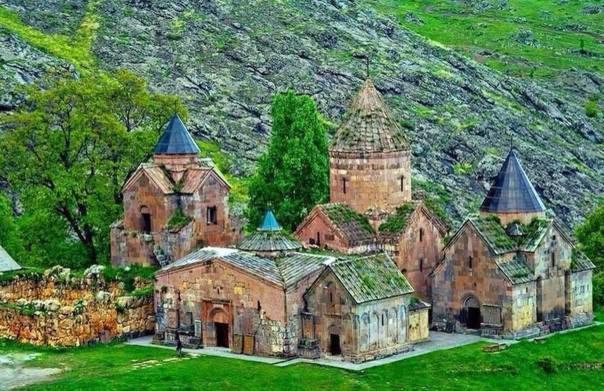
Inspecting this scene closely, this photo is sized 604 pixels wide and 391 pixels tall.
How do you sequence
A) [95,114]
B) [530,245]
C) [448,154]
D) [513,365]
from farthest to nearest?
1. [448,154]
2. [95,114]
3. [530,245]
4. [513,365]

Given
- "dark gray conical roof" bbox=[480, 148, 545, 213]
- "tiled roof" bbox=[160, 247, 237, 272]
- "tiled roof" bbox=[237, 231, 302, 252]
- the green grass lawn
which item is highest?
"dark gray conical roof" bbox=[480, 148, 545, 213]

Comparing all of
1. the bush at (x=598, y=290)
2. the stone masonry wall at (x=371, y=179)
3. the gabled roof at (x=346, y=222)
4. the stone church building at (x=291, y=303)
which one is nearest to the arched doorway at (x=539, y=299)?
the stone church building at (x=291, y=303)

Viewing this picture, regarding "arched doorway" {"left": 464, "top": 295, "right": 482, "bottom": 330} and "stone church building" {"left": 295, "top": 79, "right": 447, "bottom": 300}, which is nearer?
"arched doorway" {"left": 464, "top": 295, "right": 482, "bottom": 330}

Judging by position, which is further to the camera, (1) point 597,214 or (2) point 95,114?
(1) point 597,214

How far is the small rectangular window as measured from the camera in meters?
74.9

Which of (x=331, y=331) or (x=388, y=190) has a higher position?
(x=388, y=190)

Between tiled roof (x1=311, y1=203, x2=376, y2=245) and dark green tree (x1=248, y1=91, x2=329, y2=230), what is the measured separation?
1066 centimetres

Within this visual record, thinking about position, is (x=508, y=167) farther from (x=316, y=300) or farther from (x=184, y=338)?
(x=184, y=338)

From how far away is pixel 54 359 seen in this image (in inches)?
2473

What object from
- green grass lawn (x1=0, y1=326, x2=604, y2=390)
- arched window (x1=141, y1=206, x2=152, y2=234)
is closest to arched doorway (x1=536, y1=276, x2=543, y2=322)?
green grass lawn (x1=0, y1=326, x2=604, y2=390)

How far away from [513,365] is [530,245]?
738cm

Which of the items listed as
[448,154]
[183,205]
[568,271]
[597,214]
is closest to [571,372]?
[568,271]

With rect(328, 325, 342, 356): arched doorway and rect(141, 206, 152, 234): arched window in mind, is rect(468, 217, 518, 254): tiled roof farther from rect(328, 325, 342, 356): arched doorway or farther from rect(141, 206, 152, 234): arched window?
rect(141, 206, 152, 234): arched window

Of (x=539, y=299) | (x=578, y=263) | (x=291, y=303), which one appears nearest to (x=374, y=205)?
(x=539, y=299)
